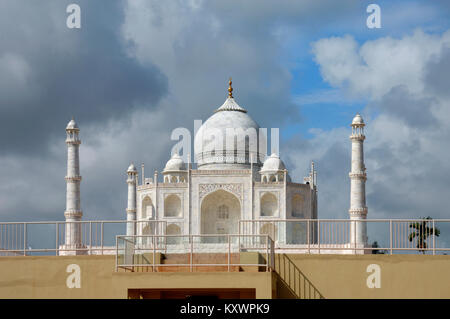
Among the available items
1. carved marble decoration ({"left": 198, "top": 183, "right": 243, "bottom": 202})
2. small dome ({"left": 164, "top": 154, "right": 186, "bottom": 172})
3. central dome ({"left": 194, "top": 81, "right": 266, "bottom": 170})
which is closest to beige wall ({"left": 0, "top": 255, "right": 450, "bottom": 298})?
carved marble decoration ({"left": 198, "top": 183, "right": 243, "bottom": 202})

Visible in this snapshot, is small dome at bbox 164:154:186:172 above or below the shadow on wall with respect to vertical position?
above

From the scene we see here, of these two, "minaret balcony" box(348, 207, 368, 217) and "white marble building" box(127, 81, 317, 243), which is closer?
"minaret balcony" box(348, 207, 368, 217)

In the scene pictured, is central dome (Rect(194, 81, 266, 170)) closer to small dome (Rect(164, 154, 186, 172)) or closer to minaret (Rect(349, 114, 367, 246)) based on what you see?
small dome (Rect(164, 154, 186, 172))

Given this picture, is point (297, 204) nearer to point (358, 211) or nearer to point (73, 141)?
point (358, 211)

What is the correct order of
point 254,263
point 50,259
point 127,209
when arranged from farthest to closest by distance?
point 127,209, point 50,259, point 254,263

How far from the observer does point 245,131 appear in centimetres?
4744

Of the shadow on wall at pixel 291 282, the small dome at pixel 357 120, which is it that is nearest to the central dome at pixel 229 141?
the small dome at pixel 357 120

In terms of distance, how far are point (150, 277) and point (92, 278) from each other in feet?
6.90

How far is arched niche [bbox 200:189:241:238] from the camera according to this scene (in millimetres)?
43406

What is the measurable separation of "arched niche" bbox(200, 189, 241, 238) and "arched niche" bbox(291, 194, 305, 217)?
279 centimetres

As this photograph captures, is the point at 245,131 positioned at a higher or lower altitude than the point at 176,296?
higher
